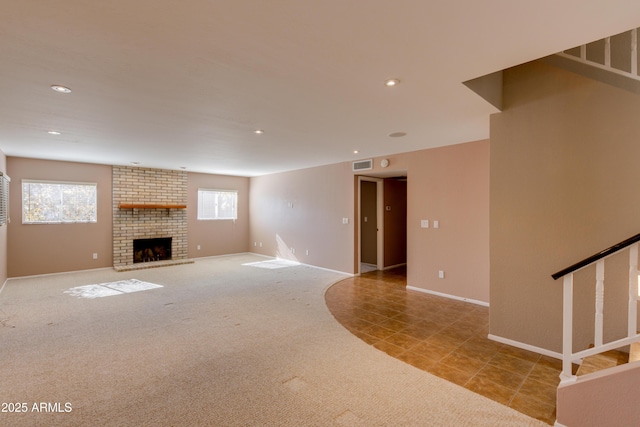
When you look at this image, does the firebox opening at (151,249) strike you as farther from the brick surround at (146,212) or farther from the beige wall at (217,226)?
the beige wall at (217,226)

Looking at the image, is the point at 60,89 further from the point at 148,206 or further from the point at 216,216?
the point at 216,216

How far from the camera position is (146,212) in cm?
757

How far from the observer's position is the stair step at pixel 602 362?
211 centimetres

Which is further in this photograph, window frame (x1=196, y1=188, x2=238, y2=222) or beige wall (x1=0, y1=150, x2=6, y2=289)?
window frame (x1=196, y1=188, x2=238, y2=222)

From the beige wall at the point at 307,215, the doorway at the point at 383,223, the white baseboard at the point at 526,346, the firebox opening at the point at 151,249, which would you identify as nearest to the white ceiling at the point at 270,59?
the white baseboard at the point at 526,346

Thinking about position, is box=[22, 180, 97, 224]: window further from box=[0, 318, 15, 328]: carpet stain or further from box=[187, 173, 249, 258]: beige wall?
box=[0, 318, 15, 328]: carpet stain

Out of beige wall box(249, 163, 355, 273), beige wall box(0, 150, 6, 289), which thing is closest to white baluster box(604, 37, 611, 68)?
beige wall box(249, 163, 355, 273)

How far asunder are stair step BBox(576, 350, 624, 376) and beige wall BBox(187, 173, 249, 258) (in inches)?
328

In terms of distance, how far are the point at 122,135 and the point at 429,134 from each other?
428 cm

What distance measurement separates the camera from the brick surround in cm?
710

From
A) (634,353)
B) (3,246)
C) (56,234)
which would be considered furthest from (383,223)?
(3,246)

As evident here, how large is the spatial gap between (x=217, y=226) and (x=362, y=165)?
5.05m

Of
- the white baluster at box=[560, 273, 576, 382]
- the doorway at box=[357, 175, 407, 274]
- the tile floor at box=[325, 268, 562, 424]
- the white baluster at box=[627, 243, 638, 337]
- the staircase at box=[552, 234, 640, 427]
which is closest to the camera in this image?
the staircase at box=[552, 234, 640, 427]

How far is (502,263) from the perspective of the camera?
3.12 metres
